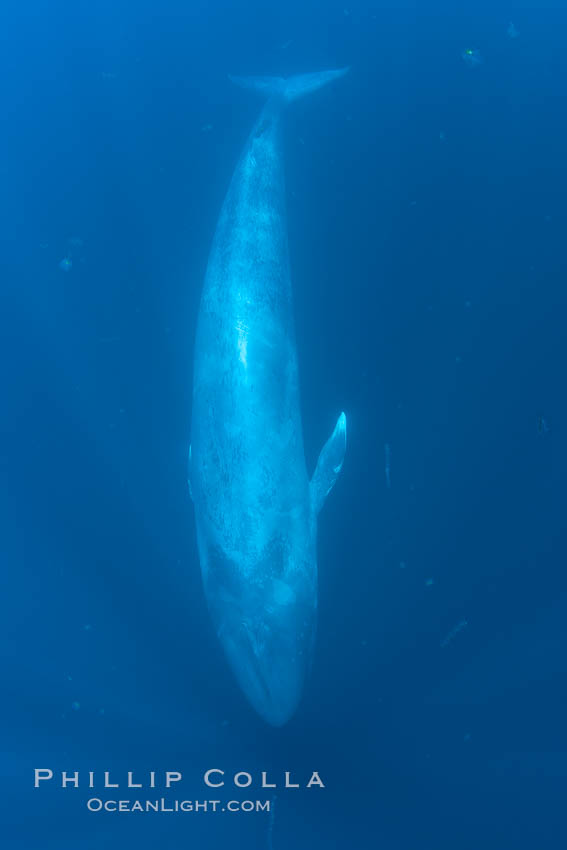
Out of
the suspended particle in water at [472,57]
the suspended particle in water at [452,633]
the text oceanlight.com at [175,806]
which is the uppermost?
the suspended particle in water at [472,57]

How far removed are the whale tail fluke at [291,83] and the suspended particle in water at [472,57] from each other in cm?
180

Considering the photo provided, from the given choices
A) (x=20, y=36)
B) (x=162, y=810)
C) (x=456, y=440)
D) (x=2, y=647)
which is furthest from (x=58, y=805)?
(x=20, y=36)

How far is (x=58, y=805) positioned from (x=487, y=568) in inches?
263

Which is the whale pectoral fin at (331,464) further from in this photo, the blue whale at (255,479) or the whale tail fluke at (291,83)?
the whale tail fluke at (291,83)

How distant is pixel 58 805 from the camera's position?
8.26m

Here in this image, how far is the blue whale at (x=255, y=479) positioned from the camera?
6641mm

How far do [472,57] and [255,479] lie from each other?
7.44 metres

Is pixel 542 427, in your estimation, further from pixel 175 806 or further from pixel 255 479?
pixel 175 806

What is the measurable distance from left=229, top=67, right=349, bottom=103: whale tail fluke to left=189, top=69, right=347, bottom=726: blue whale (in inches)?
125

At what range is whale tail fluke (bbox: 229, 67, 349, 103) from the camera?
364 inches

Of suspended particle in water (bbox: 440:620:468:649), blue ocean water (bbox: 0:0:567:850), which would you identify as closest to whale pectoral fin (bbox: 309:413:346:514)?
blue ocean water (bbox: 0:0:567:850)

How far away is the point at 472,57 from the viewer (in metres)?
9.19

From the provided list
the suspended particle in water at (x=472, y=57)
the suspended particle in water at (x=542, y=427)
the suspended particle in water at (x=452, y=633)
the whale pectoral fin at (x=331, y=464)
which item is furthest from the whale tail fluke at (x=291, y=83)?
the suspended particle in water at (x=452, y=633)

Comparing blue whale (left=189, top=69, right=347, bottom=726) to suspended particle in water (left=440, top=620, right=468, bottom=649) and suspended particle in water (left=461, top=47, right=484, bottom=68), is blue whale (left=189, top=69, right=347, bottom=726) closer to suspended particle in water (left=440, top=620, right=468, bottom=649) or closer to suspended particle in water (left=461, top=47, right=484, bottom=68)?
suspended particle in water (left=440, top=620, right=468, bottom=649)
